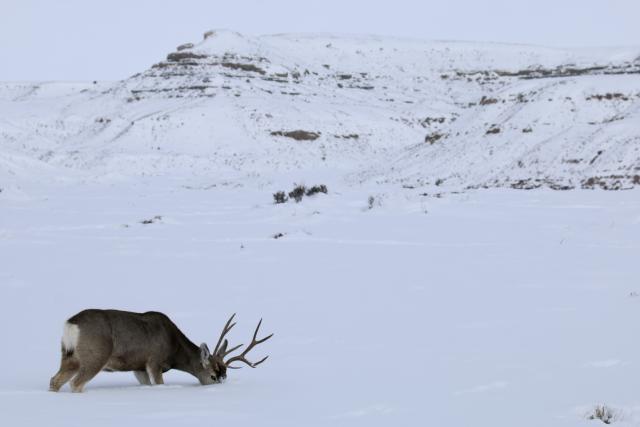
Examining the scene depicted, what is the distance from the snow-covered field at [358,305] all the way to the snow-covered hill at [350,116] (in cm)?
1564

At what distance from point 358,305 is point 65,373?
5.17 meters

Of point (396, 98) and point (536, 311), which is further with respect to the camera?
point (396, 98)

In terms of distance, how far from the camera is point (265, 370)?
292 inches

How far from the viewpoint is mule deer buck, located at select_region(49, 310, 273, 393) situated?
597 cm

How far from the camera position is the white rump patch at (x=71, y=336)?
5.96 m

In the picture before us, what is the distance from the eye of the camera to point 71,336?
5.96m

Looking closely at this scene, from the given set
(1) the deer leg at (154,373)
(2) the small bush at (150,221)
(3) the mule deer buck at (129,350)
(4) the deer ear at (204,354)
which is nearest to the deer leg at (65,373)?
(3) the mule deer buck at (129,350)

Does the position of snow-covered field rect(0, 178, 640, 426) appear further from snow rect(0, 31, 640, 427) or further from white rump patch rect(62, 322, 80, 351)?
white rump patch rect(62, 322, 80, 351)

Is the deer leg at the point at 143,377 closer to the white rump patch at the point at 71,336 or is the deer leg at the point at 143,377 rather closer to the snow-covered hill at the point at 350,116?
the white rump patch at the point at 71,336

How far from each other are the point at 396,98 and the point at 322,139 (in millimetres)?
21658

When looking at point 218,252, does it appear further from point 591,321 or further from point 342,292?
point 591,321

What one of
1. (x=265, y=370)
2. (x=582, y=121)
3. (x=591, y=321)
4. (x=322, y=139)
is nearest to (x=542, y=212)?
(x=591, y=321)

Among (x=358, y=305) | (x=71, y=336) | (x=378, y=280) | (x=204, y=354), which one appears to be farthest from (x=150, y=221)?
(x=71, y=336)

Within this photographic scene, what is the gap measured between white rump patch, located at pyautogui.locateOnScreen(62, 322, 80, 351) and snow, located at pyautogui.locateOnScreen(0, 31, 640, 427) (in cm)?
41
